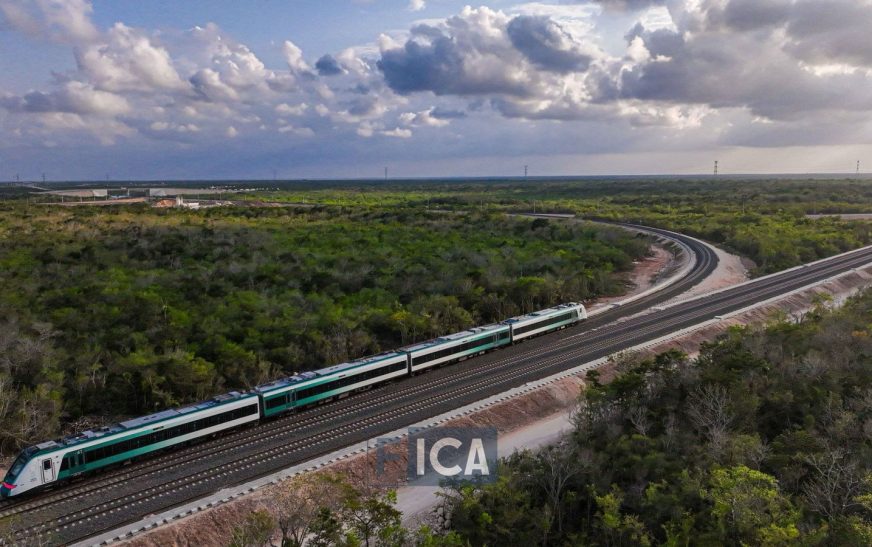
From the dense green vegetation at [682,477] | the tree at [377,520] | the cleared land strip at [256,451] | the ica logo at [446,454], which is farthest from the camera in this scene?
the ica logo at [446,454]

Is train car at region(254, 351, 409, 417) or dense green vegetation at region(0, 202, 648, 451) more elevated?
dense green vegetation at region(0, 202, 648, 451)

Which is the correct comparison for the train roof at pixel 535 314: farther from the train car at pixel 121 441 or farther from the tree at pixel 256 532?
the tree at pixel 256 532

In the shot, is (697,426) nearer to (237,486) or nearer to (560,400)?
(560,400)

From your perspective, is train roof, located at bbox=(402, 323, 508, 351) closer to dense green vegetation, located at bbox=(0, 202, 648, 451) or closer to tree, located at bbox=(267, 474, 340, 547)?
dense green vegetation, located at bbox=(0, 202, 648, 451)

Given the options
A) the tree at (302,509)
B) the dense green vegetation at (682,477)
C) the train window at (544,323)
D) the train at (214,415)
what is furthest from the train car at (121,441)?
the train window at (544,323)

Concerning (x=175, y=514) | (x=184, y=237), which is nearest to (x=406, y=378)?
(x=175, y=514)

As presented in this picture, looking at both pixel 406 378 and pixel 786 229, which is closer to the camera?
pixel 406 378

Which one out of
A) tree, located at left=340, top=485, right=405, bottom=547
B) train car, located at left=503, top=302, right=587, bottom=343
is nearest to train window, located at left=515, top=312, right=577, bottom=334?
train car, located at left=503, top=302, right=587, bottom=343
